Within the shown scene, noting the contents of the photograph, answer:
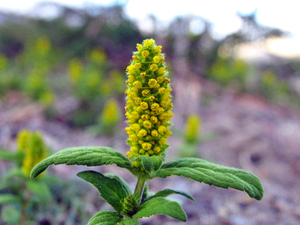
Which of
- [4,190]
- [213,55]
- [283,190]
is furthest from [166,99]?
[213,55]

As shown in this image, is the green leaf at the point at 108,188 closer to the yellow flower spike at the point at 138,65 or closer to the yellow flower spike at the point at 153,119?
the yellow flower spike at the point at 153,119

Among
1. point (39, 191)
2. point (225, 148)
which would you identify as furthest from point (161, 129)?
point (225, 148)

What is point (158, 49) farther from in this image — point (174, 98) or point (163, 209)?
point (174, 98)

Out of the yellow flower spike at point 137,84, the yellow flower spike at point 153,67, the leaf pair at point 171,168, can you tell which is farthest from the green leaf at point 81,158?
the yellow flower spike at point 153,67

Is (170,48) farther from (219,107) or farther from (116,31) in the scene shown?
(219,107)

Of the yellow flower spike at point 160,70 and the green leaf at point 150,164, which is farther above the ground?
the yellow flower spike at point 160,70

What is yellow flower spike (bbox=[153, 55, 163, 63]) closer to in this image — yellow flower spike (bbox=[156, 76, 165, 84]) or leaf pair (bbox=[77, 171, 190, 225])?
yellow flower spike (bbox=[156, 76, 165, 84])
